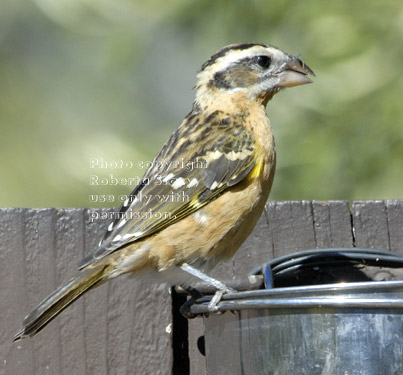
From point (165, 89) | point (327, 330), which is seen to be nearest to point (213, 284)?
point (327, 330)

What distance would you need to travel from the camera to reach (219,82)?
16.6 ft

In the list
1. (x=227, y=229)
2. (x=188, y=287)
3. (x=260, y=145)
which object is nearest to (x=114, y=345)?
(x=188, y=287)

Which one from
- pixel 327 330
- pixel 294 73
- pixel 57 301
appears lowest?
pixel 327 330

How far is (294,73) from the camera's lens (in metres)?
4.93

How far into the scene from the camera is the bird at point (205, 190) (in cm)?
397

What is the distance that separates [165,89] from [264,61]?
49.1 inches

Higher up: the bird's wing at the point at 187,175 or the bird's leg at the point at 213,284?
the bird's wing at the point at 187,175

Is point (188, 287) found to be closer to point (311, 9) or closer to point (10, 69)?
point (311, 9)

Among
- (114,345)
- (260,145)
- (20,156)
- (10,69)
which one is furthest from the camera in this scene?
(10,69)

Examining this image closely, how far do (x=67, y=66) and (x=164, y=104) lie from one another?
0.74 meters

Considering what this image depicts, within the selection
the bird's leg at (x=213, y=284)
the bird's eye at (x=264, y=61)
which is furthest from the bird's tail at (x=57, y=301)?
the bird's eye at (x=264, y=61)

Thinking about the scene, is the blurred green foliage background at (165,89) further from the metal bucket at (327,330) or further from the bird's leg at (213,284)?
the metal bucket at (327,330)

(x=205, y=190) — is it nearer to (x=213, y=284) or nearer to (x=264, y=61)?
(x=213, y=284)

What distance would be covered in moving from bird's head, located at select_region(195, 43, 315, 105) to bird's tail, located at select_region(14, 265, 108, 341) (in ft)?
5.24
